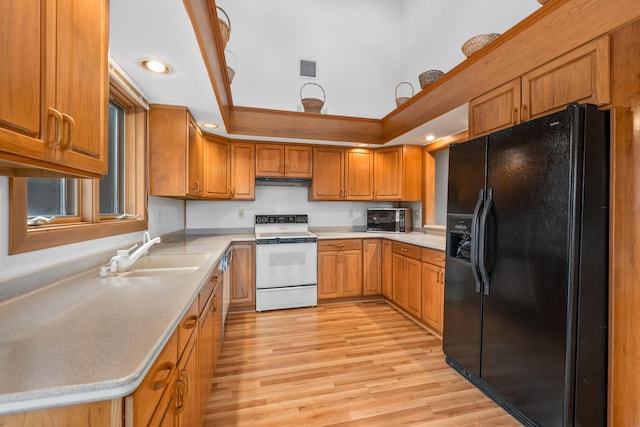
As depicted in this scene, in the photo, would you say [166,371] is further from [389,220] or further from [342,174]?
[389,220]

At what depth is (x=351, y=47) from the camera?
3998mm

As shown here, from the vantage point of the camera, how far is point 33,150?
0.73 metres

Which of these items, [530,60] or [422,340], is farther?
[422,340]

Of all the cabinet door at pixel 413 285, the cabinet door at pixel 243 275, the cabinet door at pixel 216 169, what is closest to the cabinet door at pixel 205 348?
the cabinet door at pixel 243 275

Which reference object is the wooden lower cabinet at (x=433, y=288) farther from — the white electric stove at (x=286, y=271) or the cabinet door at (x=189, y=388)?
the cabinet door at (x=189, y=388)

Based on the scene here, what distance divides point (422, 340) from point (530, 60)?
7.66 feet

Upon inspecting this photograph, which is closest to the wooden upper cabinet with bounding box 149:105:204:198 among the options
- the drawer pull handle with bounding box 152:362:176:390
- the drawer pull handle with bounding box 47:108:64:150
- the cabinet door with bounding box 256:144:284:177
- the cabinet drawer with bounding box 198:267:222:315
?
the cabinet drawer with bounding box 198:267:222:315

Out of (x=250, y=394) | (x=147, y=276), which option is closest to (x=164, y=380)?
(x=147, y=276)

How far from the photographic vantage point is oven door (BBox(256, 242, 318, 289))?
129 inches

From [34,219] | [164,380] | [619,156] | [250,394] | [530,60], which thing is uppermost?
[530,60]

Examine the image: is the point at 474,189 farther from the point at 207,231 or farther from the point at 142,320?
the point at 207,231

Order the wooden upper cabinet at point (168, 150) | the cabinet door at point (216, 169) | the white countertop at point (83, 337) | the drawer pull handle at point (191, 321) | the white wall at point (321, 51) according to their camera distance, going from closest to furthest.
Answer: the white countertop at point (83, 337)
the drawer pull handle at point (191, 321)
the wooden upper cabinet at point (168, 150)
the cabinet door at point (216, 169)
the white wall at point (321, 51)

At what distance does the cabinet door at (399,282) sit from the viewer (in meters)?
3.21

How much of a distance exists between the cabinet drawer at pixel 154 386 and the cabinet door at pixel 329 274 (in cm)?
257
